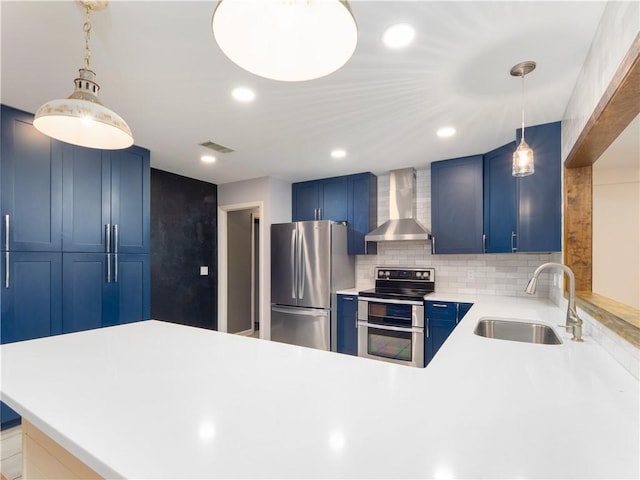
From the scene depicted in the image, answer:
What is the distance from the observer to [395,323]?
3.27 meters

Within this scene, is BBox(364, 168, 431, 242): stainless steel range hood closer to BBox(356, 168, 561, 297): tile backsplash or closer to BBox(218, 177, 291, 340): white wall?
BBox(356, 168, 561, 297): tile backsplash

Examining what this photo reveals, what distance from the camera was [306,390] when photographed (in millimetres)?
879

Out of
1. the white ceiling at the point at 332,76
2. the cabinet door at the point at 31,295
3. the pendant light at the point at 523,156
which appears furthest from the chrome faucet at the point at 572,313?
the cabinet door at the point at 31,295

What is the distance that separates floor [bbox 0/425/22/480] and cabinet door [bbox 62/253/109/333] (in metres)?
0.73

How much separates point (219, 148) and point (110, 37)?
1605 mm

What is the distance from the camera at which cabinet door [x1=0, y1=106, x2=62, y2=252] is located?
7.23 feet

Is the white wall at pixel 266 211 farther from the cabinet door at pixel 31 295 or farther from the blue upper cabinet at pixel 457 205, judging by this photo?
the cabinet door at pixel 31 295

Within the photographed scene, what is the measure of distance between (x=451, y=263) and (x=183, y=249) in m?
3.37

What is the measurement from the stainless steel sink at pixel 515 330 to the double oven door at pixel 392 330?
1.06m

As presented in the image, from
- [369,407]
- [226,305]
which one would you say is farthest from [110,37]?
[226,305]

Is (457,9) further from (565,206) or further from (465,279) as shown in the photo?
(465,279)

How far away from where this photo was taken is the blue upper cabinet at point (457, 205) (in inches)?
126

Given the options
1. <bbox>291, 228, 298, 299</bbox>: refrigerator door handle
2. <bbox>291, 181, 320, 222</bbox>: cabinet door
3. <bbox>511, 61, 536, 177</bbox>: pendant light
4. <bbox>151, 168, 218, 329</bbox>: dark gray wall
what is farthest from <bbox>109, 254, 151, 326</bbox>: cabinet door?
<bbox>511, 61, 536, 177</bbox>: pendant light

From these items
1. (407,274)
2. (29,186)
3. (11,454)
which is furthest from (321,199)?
(11,454)
